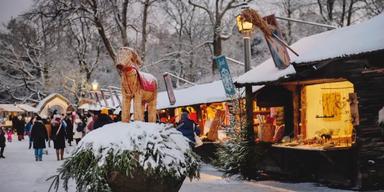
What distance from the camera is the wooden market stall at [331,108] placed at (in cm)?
1044

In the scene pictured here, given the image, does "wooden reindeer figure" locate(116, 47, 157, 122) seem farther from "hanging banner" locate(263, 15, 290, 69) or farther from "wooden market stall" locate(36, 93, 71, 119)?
"wooden market stall" locate(36, 93, 71, 119)

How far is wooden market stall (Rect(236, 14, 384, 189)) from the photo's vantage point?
10.4 meters

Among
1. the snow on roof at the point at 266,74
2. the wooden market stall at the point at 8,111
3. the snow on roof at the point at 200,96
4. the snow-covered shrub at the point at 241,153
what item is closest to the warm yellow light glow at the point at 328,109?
the snow on roof at the point at 266,74

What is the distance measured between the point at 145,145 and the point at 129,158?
1.28 feet

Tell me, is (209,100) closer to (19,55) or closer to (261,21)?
(261,21)

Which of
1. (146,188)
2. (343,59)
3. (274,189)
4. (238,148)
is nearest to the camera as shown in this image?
(146,188)

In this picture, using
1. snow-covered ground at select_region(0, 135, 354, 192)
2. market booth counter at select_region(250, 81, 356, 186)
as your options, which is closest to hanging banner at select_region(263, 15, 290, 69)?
market booth counter at select_region(250, 81, 356, 186)

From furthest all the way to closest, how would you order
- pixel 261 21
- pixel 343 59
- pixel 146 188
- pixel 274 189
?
1. pixel 261 21
2. pixel 274 189
3. pixel 343 59
4. pixel 146 188

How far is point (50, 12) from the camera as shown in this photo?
27.6 meters

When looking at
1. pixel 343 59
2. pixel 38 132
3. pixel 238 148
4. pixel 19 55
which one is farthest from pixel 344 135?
pixel 19 55

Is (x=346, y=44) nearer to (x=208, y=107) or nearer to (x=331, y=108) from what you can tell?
(x=331, y=108)

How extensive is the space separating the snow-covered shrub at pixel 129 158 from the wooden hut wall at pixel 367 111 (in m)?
3.91

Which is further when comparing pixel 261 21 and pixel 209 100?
pixel 209 100

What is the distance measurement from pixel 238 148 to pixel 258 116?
479cm
